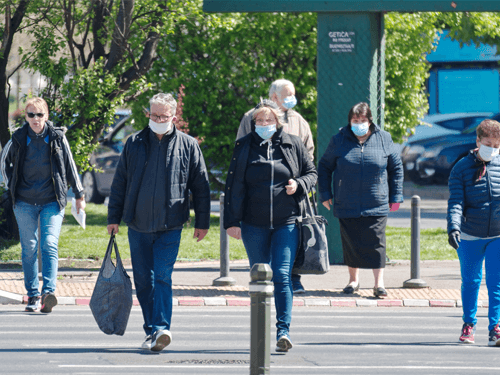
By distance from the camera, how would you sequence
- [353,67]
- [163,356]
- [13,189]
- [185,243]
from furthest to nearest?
[185,243] < [353,67] < [13,189] < [163,356]

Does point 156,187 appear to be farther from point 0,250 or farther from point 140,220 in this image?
point 0,250

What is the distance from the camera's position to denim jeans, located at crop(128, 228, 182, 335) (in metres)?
7.09

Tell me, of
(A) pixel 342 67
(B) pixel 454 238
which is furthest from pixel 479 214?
(A) pixel 342 67

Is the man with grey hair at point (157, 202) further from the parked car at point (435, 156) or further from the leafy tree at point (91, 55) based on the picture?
the parked car at point (435, 156)

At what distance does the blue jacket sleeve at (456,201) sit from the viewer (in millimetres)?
7254

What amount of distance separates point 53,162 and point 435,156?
673 inches

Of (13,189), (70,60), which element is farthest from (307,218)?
(70,60)

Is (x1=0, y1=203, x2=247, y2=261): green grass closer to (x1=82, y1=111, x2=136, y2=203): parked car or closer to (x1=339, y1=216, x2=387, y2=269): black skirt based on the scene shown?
(x1=339, y1=216, x2=387, y2=269): black skirt

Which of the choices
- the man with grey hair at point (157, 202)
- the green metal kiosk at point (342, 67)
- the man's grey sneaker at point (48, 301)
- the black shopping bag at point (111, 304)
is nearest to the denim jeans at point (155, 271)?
the man with grey hair at point (157, 202)

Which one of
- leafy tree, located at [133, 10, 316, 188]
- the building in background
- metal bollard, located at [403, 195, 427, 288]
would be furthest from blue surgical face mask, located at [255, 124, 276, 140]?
the building in background

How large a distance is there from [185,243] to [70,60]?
3.11 m

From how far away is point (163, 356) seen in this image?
23.0 ft

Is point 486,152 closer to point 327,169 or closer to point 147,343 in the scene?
point 327,169

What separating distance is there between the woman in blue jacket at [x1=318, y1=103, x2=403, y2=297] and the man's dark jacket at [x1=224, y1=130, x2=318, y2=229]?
198 centimetres
